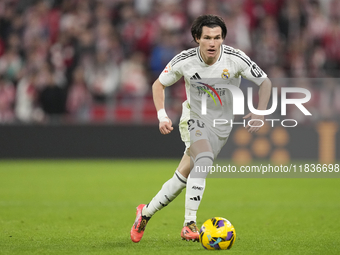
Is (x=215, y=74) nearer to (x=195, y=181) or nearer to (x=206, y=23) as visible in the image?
(x=206, y=23)

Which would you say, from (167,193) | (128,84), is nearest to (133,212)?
(167,193)

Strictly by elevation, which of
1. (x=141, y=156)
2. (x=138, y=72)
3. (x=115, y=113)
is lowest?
(x=141, y=156)

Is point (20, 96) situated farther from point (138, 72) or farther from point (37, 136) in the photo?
point (138, 72)

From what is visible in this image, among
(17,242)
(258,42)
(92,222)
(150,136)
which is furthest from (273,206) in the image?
(258,42)

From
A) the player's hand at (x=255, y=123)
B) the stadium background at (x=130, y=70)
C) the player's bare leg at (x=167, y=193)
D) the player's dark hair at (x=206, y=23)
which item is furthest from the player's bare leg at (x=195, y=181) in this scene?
the stadium background at (x=130, y=70)

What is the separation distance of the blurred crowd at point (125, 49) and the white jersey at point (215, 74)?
853cm

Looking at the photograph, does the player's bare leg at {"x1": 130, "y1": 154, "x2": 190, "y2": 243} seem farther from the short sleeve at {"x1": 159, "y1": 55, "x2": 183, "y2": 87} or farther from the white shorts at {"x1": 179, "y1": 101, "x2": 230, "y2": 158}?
A: the short sleeve at {"x1": 159, "y1": 55, "x2": 183, "y2": 87}

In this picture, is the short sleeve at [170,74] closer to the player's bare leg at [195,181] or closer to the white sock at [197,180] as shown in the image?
the player's bare leg at [195,181]

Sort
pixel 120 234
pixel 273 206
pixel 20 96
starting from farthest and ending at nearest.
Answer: pixel 20 96
pixel 273 206
pixel 120 234

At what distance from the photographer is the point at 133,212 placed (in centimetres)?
773

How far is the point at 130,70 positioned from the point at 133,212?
7.56 m

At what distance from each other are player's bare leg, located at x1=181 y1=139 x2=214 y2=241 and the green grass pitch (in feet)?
0.43

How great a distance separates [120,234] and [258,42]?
34.1ft

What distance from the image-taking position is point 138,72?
14.8 meters
